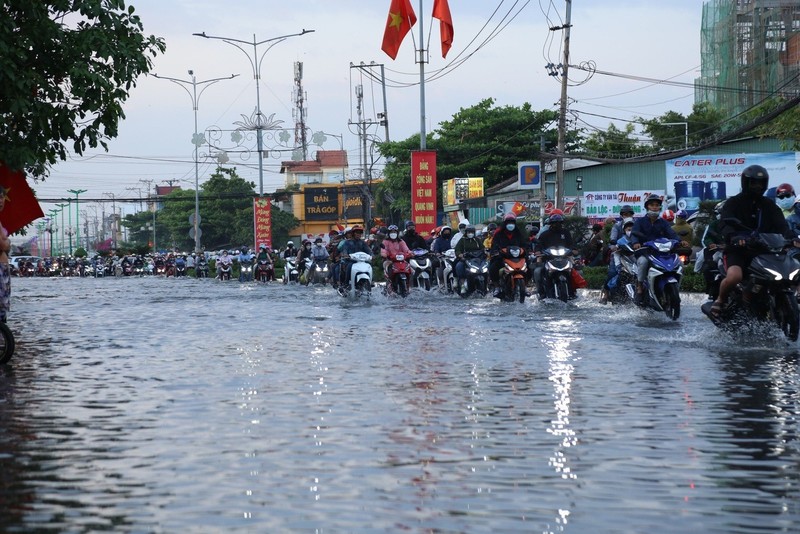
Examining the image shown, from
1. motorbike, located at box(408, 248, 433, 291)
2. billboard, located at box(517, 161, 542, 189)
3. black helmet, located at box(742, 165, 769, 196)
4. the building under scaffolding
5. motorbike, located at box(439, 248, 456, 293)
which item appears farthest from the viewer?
the building under scaffolding

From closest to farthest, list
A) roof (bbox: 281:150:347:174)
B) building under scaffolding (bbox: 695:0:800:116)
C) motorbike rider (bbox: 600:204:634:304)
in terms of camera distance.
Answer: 1. motorbike rider (bbox: 600:204:634:304)
2. building under scaffolding (bbox: 695:0:800:116)
3. roof (bbox: 281:150:347:174)

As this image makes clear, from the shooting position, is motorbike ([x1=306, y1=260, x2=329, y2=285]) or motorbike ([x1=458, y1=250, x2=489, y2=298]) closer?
motorbike ([x1=458, y1=250, x2=489, y2=298])

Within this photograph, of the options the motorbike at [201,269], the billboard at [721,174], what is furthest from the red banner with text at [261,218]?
the billboard at [721,174]

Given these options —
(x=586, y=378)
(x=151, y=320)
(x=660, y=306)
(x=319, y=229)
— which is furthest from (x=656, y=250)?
(x=319, y=229)

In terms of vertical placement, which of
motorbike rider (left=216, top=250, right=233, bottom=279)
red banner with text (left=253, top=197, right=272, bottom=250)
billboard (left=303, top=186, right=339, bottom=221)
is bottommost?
motorbike rider (left=216, top=250, right=233, bottom=279)

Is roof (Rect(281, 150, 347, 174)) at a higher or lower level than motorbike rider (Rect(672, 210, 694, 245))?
higher

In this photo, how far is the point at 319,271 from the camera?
40.1m

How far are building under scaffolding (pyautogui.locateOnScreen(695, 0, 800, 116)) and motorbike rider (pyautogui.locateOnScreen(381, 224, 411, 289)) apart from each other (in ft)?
110

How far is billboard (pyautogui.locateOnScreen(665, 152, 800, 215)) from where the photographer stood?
5047cm

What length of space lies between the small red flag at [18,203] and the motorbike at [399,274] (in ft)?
29.3

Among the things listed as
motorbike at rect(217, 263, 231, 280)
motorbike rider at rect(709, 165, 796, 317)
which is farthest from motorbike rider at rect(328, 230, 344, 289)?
motorbike at rect(217, 263, 231, 280)

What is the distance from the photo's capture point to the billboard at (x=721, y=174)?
1987 inches

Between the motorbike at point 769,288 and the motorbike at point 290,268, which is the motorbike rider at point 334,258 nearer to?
the motorbike at point 290,268

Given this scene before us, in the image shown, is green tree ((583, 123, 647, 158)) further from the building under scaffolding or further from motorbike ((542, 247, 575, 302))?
motorbike ((542, 247, 575, 302))
